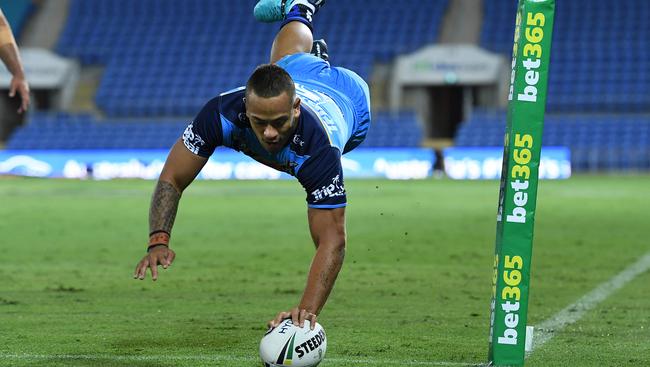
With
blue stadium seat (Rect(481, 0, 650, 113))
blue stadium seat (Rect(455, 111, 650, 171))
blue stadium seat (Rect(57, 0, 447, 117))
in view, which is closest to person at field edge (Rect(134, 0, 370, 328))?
blue stadium seat (Rect(455, 111, 650, 171))

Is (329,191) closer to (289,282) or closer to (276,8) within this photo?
(276,8)

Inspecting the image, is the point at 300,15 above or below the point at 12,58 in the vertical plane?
above

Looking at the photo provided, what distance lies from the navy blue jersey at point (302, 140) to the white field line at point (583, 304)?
1.59 m

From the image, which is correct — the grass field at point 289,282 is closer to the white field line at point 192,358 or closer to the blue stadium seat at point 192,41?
the white field line at point 192,358

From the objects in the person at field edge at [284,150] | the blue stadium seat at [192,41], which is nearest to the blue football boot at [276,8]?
the person at field edge at [284,150]

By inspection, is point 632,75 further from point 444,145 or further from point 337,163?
point 337,163

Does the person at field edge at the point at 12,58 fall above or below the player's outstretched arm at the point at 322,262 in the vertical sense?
above

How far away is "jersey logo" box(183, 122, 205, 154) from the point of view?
20.1 ft

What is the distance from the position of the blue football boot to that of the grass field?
6.89 feet

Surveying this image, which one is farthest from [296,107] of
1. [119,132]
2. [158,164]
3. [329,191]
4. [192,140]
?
[119,132]

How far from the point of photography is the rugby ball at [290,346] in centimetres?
540

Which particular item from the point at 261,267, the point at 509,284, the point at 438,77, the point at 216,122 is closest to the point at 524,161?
the point at 509,284

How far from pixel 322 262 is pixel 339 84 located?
170 cm

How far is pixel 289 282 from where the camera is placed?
1017 centimetres
